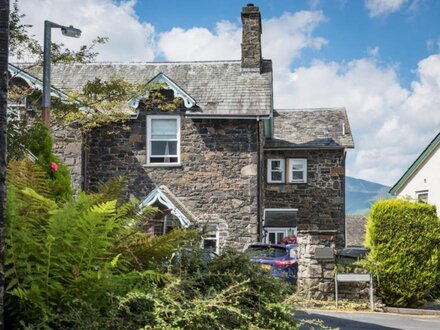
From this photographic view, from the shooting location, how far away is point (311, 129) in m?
32.2

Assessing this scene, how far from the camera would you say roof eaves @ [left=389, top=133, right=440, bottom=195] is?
2578cm

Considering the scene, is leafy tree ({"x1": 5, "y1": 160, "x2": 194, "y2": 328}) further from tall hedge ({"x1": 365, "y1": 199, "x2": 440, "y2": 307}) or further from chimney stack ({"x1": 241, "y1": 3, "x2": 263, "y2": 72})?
chimney stack ({"x1": 241, "y1": 3, "x2": 263, "y2": 72})

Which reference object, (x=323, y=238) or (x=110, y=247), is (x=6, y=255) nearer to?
(x=110, y=247)

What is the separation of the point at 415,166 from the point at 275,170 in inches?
263

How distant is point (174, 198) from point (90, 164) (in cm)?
340

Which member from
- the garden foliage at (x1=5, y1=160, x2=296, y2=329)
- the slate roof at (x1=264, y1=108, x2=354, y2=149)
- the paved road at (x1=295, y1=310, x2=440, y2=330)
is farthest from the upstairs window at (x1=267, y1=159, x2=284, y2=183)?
the garden foliage at (x1=5, y1=160, x2=296, y2=329)

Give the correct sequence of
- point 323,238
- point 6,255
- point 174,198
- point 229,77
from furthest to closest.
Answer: point 229,77
point 174,198
point 323,238
point 6,255

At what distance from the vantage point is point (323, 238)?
57.0ft

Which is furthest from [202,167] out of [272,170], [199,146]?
[272,170]

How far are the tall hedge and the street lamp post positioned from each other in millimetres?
8646

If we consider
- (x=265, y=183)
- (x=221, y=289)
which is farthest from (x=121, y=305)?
(x=265, y=183)

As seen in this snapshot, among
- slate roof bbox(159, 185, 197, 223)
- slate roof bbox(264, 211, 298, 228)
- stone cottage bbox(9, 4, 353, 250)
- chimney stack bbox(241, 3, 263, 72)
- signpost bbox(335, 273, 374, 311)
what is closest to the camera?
signpost bbox(335, 273, 374, 311)

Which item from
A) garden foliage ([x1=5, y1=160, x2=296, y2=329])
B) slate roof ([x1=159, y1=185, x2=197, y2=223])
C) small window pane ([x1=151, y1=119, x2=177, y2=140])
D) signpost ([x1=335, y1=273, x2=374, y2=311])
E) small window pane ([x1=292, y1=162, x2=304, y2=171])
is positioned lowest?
signpost ([x1=335, y1=273, x2=374, y2=311])

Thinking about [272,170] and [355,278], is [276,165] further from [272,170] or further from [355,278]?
[355,278]
